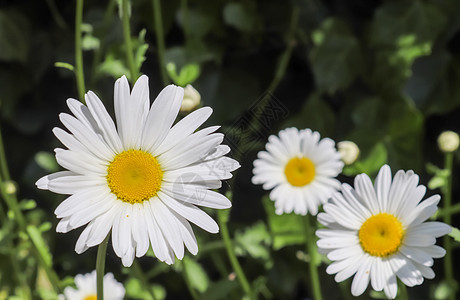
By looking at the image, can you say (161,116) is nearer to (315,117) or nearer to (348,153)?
(348,153)

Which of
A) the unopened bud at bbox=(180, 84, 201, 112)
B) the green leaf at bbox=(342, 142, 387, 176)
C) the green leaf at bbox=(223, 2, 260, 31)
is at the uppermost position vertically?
the green leaf at bbox=(223, 2, 260, 31)

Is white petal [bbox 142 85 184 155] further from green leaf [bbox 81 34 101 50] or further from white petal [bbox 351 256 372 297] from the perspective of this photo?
green leaf [bbox 81 34 101 50]

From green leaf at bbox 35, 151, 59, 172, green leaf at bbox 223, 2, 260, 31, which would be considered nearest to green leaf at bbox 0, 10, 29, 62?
green leaf at bbox 35, 151, 59, 172

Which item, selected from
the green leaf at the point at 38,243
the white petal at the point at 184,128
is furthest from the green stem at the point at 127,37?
the green leaf at the point at 38,243

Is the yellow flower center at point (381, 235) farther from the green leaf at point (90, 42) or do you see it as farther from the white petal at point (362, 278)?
the green leaf at point (90, 42)

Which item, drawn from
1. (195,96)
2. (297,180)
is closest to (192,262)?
(297,180)

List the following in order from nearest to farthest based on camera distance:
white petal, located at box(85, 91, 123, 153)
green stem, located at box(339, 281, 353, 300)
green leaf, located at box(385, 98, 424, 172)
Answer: white petal, located at box(85, 91, 123, 153) → green stem, located at box(339, 281, 353, 300) → green leaf, located at box(385, 98, 424, 172)

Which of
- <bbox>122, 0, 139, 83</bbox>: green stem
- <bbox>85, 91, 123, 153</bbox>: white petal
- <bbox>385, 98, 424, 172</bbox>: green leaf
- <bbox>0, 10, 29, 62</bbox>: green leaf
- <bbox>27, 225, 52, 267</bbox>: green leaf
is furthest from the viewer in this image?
<bbox>0, 10, 29, 62</bbox>: green leaf
